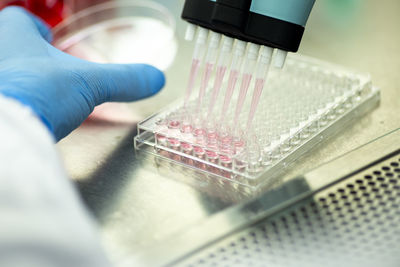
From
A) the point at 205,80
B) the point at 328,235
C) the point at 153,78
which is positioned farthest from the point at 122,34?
the point at 328,235

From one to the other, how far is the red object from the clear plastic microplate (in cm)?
84

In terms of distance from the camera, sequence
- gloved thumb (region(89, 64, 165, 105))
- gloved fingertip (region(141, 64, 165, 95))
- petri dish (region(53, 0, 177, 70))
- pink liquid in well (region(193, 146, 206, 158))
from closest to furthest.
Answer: pink liquid in well (region(193, 146, 206, 158)) < gloved thumb (region(89, 64, 165, 105)) < gloved fingertip (region(141, 64, 165, 95)) < petri dish (region(53, 0, 177, 70))

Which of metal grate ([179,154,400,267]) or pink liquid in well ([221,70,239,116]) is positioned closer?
metal grate ([179,154,400,267])

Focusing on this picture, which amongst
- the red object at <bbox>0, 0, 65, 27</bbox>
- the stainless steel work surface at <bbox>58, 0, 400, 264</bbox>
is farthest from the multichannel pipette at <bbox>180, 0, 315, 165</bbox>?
the red object at <bbox>0, 0, 65, 27</bbox>

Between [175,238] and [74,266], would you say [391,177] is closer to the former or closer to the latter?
[175,238]

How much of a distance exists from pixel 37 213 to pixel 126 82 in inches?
26.5

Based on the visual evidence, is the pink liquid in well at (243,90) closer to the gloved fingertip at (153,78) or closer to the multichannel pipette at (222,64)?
the multichannel pipette at (222,64)

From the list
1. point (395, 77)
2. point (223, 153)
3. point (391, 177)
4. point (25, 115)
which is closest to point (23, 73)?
point (25, 115)

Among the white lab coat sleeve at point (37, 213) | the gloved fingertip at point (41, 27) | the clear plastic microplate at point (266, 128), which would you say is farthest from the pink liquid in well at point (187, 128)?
the gloved fingertip at point (41, 27)

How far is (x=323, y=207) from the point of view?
0.95 m

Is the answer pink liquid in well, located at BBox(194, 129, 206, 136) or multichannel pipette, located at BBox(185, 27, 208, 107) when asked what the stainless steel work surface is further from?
multichannel pipette, located at BBox(185, 27, 208, 107)

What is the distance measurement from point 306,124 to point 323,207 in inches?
10.2

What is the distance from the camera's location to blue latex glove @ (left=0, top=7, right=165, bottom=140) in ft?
3.39

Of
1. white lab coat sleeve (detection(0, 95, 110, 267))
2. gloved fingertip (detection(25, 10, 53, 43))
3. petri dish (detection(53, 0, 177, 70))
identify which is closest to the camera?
white lab coat sleeve (detection(0, 95, 110, 267))
